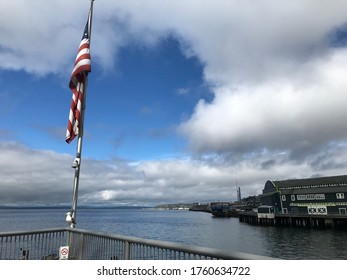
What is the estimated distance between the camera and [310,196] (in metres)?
87.6

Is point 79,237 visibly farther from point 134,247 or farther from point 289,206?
point 289,206

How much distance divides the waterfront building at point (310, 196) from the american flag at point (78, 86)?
276ft

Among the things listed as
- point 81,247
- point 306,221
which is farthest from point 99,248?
point 306,221

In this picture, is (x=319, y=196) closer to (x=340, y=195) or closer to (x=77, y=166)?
(x=340, y=195)

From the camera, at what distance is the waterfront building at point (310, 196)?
81250 mm

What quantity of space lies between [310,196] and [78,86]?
88391 millimetres

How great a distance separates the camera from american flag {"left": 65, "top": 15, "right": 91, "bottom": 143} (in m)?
11.0
